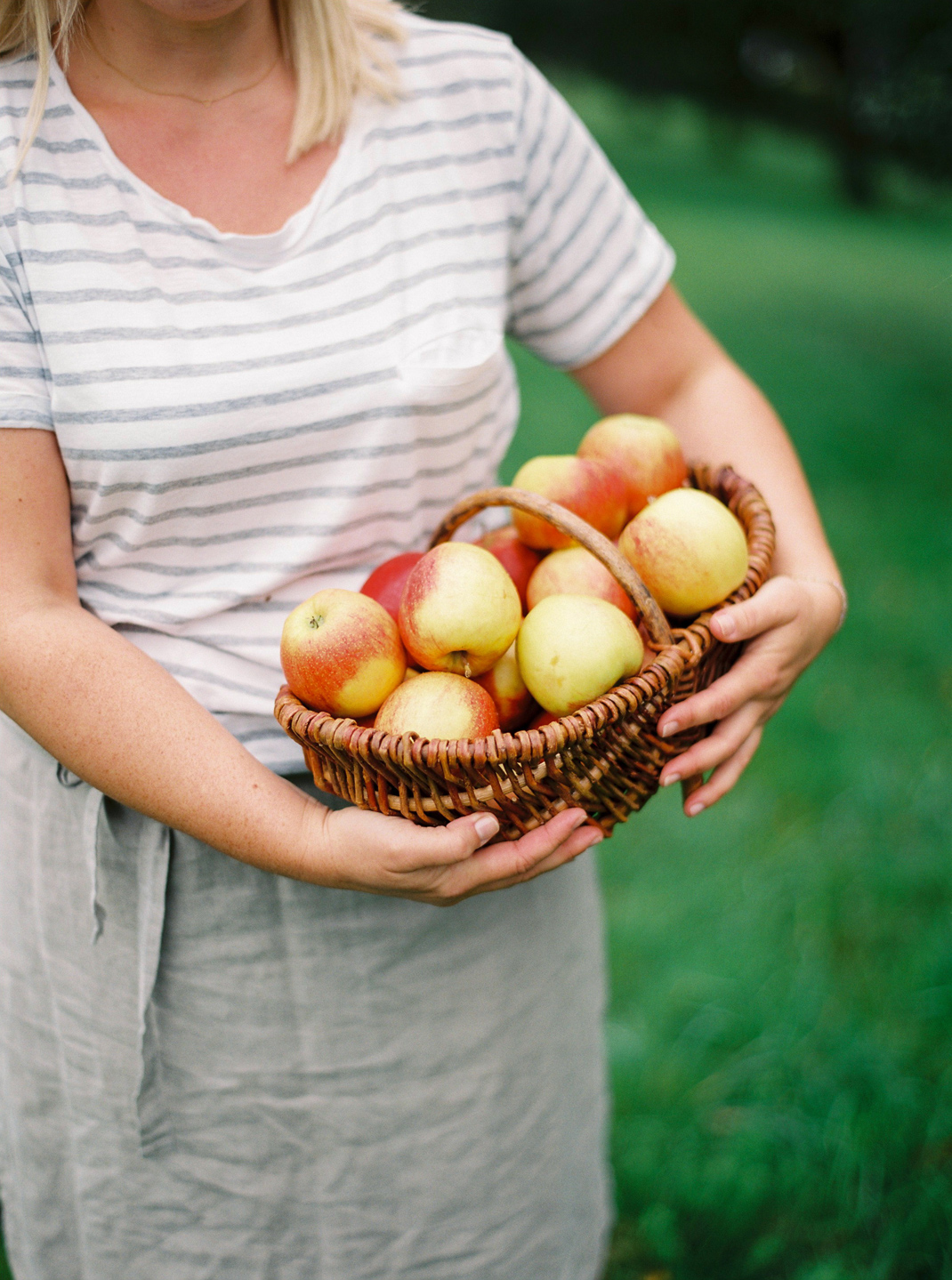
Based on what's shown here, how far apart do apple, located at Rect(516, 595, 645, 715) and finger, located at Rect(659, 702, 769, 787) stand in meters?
0.12

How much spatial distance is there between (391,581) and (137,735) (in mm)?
337

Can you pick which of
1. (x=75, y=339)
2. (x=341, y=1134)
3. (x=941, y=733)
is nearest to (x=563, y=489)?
(x=75, y=339)

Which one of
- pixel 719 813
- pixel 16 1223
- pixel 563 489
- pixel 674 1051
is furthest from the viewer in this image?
pixel 719 813

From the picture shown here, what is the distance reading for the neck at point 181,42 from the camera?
3.67 feet

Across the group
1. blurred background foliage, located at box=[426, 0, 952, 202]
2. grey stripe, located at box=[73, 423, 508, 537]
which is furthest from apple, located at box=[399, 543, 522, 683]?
blurred background foliage, located at box=[426, 0, 952, 202]

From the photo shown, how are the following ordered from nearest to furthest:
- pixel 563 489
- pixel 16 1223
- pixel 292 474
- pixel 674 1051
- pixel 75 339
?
pixel 75 339 → pixel 292 474 → pixel 563 489 → pixel 16 1223 → pixel 674 1051

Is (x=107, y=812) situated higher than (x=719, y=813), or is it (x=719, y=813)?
(x=107, y=812)

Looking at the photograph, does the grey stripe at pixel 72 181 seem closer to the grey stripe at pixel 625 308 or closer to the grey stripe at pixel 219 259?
the grey stripe at pixel 219 259

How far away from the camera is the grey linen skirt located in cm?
126

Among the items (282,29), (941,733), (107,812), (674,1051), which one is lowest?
(674,1051)

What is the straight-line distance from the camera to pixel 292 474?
1.20 metres

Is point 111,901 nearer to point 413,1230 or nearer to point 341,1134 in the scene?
point 341,1134

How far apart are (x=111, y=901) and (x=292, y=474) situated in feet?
1.81

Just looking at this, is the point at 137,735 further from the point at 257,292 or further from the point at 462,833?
the point at 257,292
